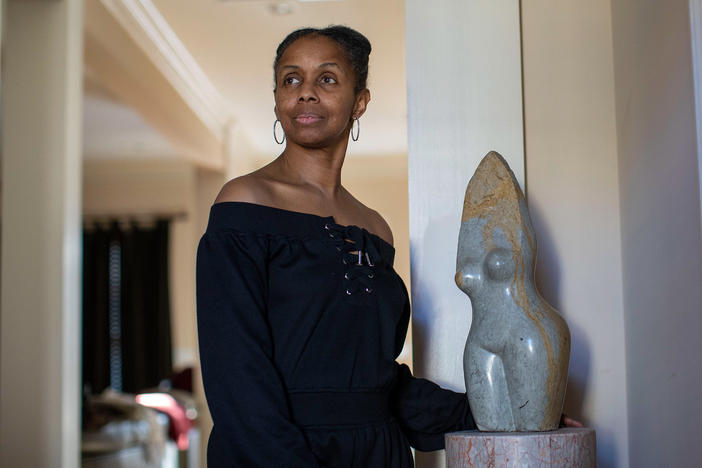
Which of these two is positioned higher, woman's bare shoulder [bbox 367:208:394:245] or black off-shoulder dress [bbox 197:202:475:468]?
woman's bare shoulder [bbox 367:208:394:245]

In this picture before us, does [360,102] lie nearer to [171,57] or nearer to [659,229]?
[659,229]

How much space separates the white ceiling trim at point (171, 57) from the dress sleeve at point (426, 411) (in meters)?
2.64

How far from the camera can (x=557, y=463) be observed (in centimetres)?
157

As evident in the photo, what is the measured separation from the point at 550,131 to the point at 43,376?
2.05 meters

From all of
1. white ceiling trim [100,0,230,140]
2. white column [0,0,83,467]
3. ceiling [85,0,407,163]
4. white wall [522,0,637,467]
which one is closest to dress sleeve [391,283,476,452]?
white wall [522,0,637,467]

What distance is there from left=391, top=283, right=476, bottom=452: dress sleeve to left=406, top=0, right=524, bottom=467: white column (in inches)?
8.3

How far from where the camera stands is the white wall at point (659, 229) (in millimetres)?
1680

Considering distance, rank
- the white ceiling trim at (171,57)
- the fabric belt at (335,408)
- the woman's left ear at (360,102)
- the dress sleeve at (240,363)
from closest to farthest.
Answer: the dress sleeve at (240,363) → the fabric belt at (335,408) → the woman's left ear at (360,102) → the white ceiling trim at (171,57)

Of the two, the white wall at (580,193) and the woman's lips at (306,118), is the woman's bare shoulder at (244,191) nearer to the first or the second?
the woman's lips at (306,118)

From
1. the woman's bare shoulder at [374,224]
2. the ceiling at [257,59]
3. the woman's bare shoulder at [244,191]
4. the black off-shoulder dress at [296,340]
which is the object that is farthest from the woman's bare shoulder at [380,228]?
the ceiling at [257,59]

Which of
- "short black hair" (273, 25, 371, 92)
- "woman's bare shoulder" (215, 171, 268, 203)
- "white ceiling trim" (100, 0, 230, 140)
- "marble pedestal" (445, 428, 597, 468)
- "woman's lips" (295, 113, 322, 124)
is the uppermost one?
"white ceiling trim" (100, 0, 230, 140)

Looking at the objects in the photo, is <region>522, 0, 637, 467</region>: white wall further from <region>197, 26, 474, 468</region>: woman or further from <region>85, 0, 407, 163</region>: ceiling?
<region>85, 0, 407, 163</region>: ceiling

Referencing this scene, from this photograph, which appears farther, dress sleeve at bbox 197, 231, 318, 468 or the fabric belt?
the fabric belt

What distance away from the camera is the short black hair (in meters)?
1.69
